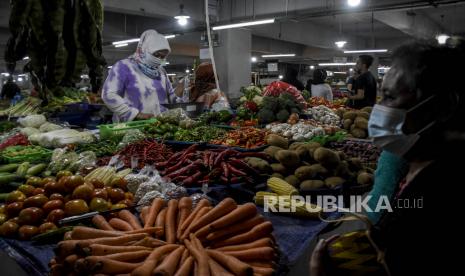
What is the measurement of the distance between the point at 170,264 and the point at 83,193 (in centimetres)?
109

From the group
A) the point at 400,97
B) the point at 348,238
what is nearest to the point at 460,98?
the point at 400,97

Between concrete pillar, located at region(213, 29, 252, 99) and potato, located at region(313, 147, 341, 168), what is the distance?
996 centimetres

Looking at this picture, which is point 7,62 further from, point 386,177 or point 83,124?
point 83,124

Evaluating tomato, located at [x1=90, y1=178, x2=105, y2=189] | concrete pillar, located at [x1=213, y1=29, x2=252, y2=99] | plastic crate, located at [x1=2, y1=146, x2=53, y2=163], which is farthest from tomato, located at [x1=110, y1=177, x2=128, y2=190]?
concrete pillar, located at [x1=213, y1=29, x2=252, y2=99]

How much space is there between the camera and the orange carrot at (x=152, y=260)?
1614 mm

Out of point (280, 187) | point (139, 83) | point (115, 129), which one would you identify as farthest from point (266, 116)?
point (280, 187)

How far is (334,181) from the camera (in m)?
2.85

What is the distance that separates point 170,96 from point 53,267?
173 inches

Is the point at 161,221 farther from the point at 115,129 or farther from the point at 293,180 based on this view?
the point at 115,129

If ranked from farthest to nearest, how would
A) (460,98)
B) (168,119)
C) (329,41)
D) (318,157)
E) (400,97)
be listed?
(329,41), (168,119), (318,157), (400,97), (460,98)

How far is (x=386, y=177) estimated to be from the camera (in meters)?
2.03

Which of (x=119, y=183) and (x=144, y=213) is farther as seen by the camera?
(x=119, y=183)

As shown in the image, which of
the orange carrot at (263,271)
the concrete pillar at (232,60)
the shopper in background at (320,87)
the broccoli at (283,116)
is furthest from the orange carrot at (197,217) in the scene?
the concrete pillar at (232,60)

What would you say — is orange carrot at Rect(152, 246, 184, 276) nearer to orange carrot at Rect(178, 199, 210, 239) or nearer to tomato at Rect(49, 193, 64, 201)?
orange carrot at Rect(178, 199, 210, 239)
